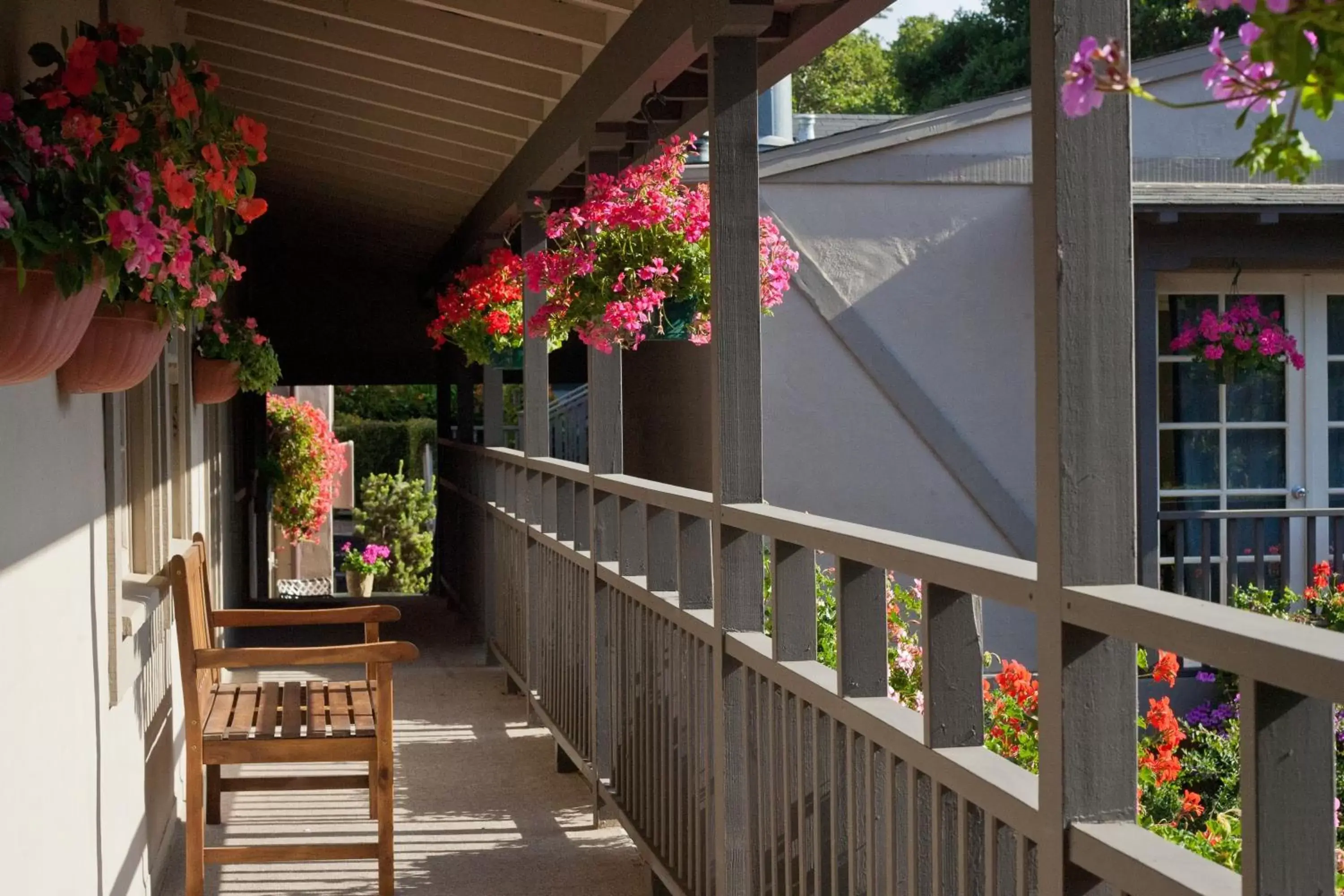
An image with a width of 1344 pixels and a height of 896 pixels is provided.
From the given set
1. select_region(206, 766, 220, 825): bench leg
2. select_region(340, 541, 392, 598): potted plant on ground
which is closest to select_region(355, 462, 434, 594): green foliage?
select_region(340, 541, 392, 598): potted plant on ground

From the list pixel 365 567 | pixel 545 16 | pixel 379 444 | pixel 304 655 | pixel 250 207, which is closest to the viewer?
pixel 250 207

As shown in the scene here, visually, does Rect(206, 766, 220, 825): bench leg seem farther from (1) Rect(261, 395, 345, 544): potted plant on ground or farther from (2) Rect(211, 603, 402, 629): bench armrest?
(1) Rect(261, 395, 345, 544): potted plant on ground

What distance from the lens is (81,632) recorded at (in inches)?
115

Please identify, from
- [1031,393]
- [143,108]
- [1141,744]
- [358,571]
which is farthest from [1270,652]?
[358,571]

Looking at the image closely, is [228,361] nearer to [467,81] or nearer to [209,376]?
[209,376]

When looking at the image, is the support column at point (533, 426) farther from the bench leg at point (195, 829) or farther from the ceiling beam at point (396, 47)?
the bench leg at point (195, 829)

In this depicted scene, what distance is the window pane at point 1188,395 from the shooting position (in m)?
7.83

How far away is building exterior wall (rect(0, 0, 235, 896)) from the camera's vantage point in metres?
2.34

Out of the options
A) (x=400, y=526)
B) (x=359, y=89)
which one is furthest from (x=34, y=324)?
(x=400, y=526)

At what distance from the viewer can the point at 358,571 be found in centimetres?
1602

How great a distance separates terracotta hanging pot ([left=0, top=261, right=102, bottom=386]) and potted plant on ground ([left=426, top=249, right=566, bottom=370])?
176 inches

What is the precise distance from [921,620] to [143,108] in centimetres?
144

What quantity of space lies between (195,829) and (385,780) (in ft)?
1.62

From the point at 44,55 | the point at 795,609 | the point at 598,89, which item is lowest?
the point at 795,609
